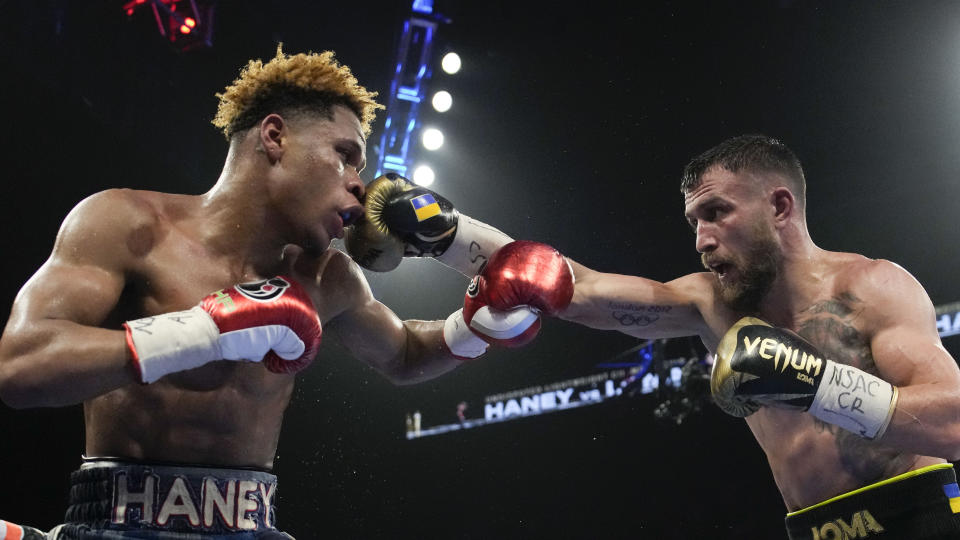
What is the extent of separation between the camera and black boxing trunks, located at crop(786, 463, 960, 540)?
2.00 meters

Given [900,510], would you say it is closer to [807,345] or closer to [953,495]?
[953,495]

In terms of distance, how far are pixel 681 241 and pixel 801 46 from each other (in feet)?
7.82

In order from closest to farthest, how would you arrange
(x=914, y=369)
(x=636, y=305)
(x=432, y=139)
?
(x=914, y=369)
(x=636, y=305)
(x=432, y=139)

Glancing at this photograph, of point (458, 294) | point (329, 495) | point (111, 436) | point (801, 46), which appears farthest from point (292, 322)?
point (458, 294)

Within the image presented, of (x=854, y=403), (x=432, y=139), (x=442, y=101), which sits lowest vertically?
(x=854, y=403)

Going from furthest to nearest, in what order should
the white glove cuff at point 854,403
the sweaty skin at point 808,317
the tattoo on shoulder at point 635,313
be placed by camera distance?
the tattoo on shoulder at point 635,313 → the sweaty skin at point 808,317 → the white glove cuff at point 854,403

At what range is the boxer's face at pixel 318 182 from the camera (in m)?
2.13

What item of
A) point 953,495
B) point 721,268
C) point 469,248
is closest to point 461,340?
point 469,248

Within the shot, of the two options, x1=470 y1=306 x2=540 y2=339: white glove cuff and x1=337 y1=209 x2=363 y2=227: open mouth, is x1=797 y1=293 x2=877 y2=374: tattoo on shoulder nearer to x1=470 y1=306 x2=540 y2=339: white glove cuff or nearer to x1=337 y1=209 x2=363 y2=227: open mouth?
x1=470 y1=306 x2=540 y2=339: white glove cuff

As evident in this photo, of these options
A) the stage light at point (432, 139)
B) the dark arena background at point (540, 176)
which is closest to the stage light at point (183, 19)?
the dark arena background at point (540, 176)

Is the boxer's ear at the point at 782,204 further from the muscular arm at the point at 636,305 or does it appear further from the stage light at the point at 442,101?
the stage light at the point at 442,101

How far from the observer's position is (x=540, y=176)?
8.34 meters

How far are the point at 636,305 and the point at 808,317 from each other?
20.6 inches

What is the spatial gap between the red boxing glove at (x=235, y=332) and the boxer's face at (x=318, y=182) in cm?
31
